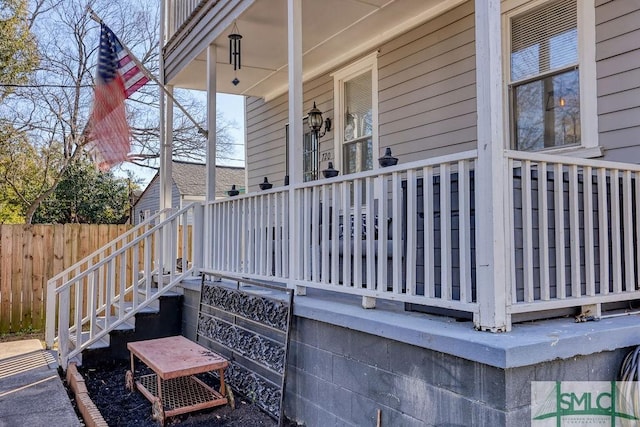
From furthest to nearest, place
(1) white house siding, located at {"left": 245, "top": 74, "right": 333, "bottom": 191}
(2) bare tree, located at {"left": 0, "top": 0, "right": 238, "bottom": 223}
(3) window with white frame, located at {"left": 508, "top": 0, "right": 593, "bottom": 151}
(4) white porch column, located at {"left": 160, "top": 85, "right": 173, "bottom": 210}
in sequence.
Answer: (2) bare tree, located at {"left": 0, "top": 0, "right": 238, "bottom": 223}, (4) white porch column, located at {"left": 160, "top": 85, "right": 173, "bottom": 210}, (1) white house siding, located at {"left": 245, "top": 74, "right": 333, "bottom": 191}, (3) window with white frame, located at {"left": 508, "top": 0, "right": 593, "bottom": 151}

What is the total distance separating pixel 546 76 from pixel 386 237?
2.27 meters

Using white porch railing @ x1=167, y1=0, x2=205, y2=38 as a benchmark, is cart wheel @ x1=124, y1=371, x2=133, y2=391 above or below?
below

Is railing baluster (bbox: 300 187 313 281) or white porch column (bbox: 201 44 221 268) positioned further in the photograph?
white porch column (bbox: 201 44 221 268)

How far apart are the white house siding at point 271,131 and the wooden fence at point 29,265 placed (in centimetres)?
318

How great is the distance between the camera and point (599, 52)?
12.1ft

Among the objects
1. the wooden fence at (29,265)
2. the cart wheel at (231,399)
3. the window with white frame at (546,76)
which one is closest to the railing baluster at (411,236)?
the window with white frame at (546,76)

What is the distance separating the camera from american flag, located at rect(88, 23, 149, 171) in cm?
546

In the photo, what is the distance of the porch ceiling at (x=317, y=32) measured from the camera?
16.3 ft

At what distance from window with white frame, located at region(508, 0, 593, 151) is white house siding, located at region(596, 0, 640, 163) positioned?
0.16m

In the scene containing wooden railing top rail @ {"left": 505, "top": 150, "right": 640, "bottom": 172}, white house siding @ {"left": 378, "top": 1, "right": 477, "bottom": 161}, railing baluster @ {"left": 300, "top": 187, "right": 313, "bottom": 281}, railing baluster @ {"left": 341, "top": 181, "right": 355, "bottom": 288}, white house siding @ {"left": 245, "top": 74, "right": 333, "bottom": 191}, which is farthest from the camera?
white house siding @ {"left": 245, "top": 74, "right": 333, "bottom": 191}

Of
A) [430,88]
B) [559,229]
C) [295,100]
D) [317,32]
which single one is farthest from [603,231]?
[317,32]

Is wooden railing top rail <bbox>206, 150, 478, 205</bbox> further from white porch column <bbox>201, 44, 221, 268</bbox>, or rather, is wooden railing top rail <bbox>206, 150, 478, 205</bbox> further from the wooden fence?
the wooden fence

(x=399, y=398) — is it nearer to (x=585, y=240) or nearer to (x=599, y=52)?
(x=585, y=240)

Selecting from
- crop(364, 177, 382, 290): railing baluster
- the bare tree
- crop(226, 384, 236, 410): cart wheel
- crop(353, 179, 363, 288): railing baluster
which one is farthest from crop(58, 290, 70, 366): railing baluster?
the bare tree
